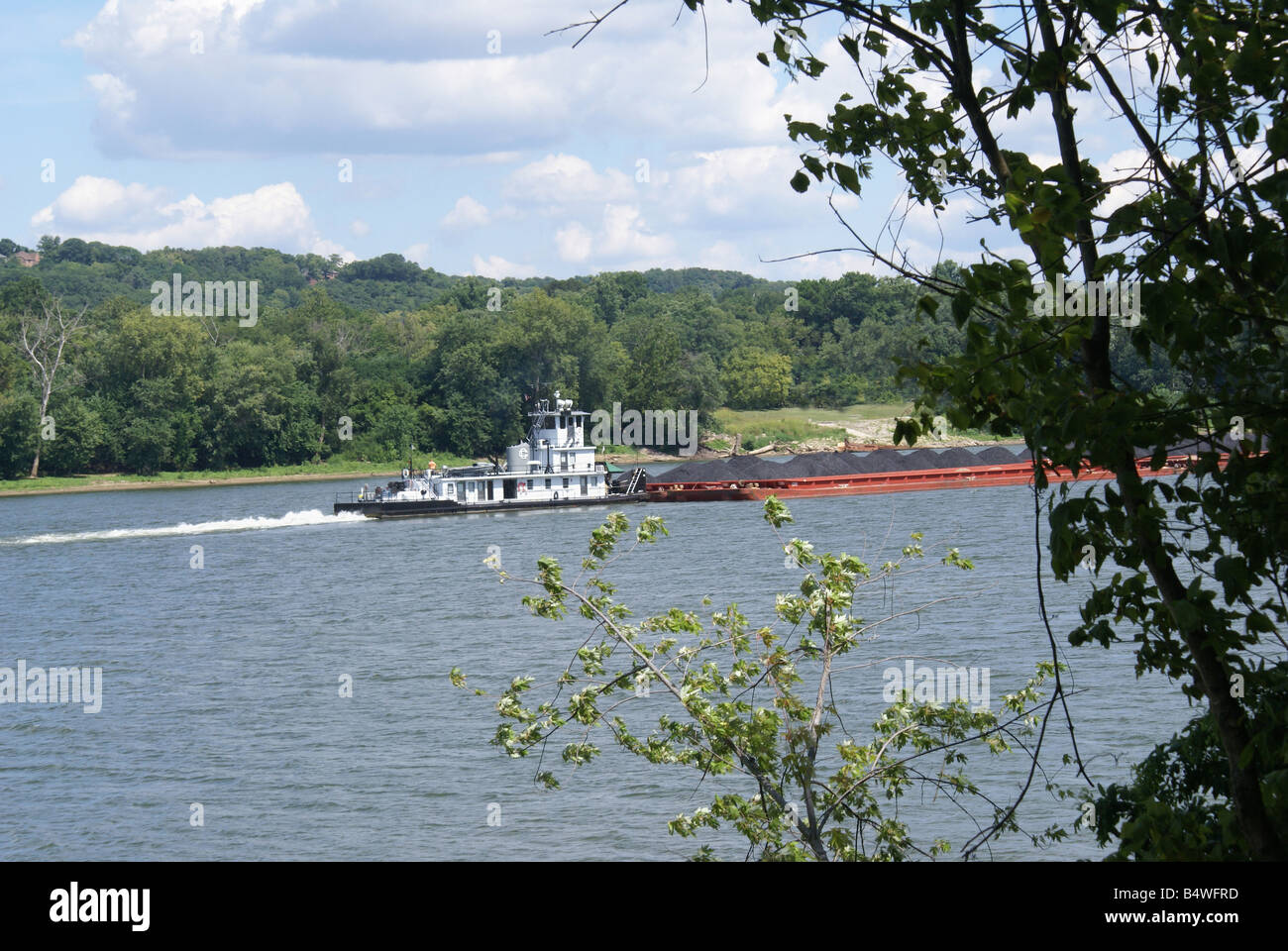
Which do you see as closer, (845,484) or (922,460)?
(845,484)

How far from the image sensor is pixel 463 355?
3570 inches

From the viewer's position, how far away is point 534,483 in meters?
56.0

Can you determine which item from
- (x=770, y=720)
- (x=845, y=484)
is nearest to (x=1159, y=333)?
(x=770, y=720)

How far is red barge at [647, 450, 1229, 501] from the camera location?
54.9m

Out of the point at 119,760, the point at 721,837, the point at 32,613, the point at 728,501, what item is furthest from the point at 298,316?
the point at 721,837

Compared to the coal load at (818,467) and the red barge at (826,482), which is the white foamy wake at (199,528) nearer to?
the red barge at (826,482)

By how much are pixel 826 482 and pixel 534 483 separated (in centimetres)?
1220

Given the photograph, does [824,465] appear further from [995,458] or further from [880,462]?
[995,458]

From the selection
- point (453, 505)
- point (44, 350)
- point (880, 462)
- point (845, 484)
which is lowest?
point (453, 505)

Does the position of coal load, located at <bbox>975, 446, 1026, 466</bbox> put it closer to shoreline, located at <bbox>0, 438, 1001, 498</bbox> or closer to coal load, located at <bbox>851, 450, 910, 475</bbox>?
coal load, located at <bbox>851, 450, 910, 475</bbox>

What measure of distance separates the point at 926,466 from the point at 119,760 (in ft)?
150

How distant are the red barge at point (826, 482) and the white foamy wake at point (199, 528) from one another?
1312cm

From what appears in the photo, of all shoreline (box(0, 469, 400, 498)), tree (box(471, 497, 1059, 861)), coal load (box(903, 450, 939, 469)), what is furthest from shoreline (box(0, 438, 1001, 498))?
tree (box(471, 497, 1059, 861))

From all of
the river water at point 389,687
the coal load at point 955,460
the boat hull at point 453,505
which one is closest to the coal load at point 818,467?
the coal load at point 955,460
